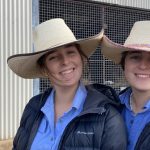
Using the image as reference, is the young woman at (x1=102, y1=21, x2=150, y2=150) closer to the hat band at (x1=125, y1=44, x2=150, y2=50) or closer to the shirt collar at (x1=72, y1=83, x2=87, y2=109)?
the hat band at (x1=125, y1=44, x2=150, y2=50)

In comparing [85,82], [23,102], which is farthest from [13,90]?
[85,82]

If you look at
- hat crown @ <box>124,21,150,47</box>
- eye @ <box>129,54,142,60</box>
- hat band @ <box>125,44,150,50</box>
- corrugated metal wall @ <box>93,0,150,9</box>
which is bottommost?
eye @ <box>129,54,142,60</box>

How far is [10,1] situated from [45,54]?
471 centimetres

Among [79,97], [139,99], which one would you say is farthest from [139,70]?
[79,97]

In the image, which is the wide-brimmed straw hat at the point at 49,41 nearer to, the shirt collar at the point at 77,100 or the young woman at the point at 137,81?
the young woman at the point at 137,81

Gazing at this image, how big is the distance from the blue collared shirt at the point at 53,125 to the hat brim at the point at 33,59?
26 centimetres

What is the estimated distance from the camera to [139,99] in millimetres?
2266

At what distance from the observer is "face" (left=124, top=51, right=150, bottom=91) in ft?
7.21

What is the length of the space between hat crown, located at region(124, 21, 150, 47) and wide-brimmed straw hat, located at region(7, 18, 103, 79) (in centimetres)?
19

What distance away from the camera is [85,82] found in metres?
2.54

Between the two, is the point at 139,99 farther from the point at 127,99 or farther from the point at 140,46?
the point at 140,46

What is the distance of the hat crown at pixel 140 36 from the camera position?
2.27 m

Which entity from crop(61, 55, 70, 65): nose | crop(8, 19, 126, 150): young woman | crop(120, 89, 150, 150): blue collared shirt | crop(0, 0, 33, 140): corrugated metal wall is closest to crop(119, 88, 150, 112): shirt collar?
crop(120, 89, 150, 150): blue collared shirt

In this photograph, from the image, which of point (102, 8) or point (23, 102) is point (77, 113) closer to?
point (23, 102)
